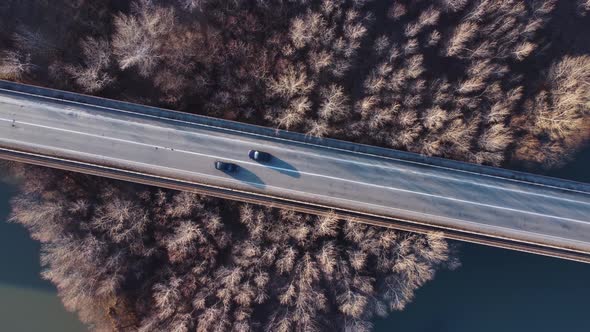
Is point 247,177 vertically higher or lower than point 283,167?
lower

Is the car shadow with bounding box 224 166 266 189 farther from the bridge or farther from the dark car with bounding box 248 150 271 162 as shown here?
the dark car with bounding box 248 150 271 162

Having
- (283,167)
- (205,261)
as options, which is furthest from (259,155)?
(205,261)

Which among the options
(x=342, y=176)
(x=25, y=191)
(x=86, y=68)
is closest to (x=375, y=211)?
(x=342, y=176)

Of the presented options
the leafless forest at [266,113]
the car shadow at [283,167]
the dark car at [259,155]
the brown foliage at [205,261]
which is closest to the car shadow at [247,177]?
the dark car at [259,155]

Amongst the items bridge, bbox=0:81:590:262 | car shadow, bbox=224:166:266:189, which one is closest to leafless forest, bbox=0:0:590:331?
bridge, bbox=0:81:590:262

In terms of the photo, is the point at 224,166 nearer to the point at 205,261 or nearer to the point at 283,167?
the point at 283,167

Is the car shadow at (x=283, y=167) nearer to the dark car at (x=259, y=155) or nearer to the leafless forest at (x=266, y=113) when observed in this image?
the dark car at (x=259, y=155)
